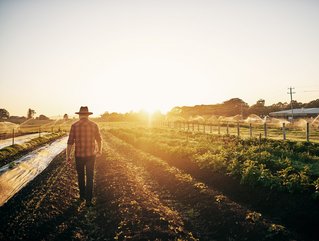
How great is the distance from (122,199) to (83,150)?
6.28 ft

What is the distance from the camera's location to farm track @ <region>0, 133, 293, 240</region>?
660 cm

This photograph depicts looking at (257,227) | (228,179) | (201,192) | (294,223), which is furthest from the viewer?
(228,179)

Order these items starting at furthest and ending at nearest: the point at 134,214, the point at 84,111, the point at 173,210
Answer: the point at 84,111 → the point at 173,210 → the point at 134,214

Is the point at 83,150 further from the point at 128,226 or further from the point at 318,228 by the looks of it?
the point at 318,228

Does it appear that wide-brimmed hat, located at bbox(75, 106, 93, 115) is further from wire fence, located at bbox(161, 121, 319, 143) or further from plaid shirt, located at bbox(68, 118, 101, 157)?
wire fence, located at bbox(161, 121, 319, 143)

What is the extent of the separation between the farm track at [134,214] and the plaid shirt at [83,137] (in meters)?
1.57

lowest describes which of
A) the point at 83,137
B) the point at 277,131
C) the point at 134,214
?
the point at 277,131

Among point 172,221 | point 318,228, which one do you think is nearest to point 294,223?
point 318,228

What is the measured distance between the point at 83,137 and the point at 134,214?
2.68 metres

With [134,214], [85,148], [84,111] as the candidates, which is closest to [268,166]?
[134,214]

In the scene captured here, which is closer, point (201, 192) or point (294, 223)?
point (294, 223)

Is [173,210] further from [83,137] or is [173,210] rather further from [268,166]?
[268,166]

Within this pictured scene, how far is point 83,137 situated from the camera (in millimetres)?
8875

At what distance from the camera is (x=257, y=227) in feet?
21.6
